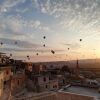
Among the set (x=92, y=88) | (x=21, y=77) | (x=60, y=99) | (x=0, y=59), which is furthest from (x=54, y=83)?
(x=60, y=99)

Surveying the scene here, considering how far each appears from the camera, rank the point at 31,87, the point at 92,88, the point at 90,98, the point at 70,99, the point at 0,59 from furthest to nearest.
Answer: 1. the point at 31,87
2. the point at 0,59
3. the point at 92,88
4. the point at 70,99
5. the point at 90,98

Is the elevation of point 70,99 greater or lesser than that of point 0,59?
lesser

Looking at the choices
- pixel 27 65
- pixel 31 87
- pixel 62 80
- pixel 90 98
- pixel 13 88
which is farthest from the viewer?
pixel 27 65

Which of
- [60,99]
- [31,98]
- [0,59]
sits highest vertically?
[0,59]

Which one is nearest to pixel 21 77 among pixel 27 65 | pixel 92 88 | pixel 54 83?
pixel 54 83

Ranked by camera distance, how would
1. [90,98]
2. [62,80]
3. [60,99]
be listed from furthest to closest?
1. [62,80]
2. [60,99]
3. [90,98]

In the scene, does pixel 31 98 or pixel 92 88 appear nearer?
pixel 92 88

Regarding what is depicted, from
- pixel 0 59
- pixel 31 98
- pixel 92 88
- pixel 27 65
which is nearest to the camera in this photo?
pixel 92 88

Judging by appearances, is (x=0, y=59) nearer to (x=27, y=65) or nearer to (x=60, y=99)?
(x=60, y=99)

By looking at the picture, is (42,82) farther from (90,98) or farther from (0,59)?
(90,98)
